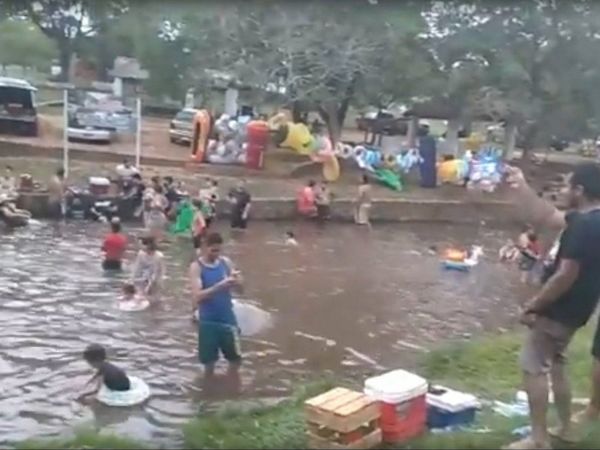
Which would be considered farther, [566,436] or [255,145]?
[255,145]

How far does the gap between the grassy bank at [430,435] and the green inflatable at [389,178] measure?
2154 centimetres

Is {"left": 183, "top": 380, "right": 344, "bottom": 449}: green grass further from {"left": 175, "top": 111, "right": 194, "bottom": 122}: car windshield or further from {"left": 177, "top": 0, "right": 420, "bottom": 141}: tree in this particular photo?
{"left": 175, "top": 111, "right": 194, "bottom": 122}: car windshield

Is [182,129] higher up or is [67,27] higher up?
[67,27]

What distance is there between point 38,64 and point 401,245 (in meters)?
30.3

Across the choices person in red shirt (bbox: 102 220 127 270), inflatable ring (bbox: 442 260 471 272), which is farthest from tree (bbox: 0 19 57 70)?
person in red shirt (bbox: 102 220 127 270)

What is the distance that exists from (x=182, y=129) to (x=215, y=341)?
87.9ft

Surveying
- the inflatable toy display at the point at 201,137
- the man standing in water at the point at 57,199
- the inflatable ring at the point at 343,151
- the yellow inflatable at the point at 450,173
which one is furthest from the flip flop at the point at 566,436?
the inflatable ring at the point at 343,151

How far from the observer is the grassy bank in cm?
663

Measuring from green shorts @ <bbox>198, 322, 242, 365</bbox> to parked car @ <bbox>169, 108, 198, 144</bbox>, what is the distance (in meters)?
25.9

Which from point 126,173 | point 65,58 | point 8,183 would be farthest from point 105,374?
point 65,58

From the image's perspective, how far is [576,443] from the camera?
6.25 meters

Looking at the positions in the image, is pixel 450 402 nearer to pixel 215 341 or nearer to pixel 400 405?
pixel 400 405

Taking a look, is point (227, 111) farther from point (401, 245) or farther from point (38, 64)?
point (401, 245)

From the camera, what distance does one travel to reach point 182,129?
36250mm
